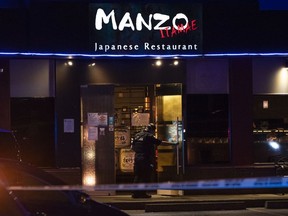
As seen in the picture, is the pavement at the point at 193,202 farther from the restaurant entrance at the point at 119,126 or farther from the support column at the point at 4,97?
the support column at the point at 4,97

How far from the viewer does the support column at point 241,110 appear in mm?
15750

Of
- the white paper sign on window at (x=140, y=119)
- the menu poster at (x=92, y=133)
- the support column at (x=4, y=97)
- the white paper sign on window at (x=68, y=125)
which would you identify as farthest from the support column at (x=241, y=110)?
the support column at (x=4, y=97)

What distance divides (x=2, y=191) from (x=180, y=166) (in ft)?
33.9

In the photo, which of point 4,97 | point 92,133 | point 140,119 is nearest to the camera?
point 4,97

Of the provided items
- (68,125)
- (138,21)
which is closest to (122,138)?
(68,125)

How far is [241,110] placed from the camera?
622 inches

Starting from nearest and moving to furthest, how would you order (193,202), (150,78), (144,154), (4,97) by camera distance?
(193,202) → (144,154) → (4,97) → (150,78)

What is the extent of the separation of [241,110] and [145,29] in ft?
10.8

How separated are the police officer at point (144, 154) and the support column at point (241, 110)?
7.30 ft

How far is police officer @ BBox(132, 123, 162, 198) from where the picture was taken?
14773 mm

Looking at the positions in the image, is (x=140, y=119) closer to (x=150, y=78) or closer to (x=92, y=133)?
(x=150, y=78)

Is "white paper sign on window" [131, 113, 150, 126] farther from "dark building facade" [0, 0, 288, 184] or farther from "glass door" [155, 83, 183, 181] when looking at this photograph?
"dark building facade" [0, 0, 288, 184]

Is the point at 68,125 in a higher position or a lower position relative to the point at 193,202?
higher

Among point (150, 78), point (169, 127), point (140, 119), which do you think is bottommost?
point (169, 127)
